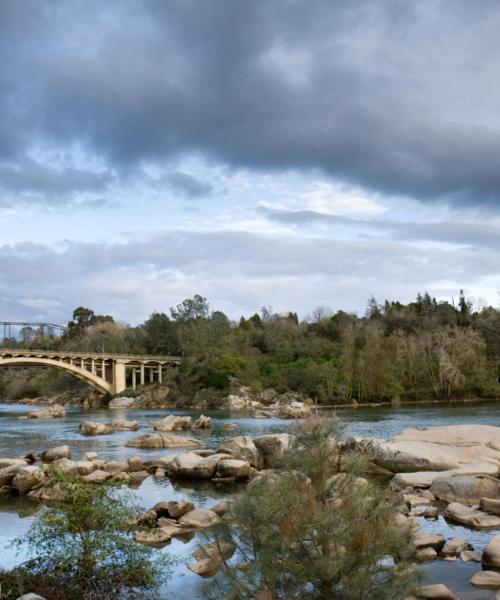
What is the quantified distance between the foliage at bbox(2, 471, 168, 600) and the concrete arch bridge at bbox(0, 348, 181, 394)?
67715mm

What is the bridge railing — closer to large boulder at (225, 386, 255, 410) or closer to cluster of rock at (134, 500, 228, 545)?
large boulder at (225, 386, 255, 410)

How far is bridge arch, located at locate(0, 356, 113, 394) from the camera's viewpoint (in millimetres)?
74938

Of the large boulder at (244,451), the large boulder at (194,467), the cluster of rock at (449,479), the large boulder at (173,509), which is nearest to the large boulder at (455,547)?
the cluster of rock at (449,479)

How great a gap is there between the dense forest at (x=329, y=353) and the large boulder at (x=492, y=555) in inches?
1742

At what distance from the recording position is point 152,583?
10508mm

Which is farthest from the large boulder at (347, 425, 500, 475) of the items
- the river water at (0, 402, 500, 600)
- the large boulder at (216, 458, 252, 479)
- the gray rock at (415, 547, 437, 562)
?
the gray rock at (415, 547, 437, 562)

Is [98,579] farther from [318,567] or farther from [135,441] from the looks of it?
[135,441]

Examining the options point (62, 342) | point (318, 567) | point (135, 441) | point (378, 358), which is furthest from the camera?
point (62, 342)

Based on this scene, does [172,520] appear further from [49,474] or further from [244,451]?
[244,451]

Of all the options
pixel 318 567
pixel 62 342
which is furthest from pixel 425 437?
pixel 62 342

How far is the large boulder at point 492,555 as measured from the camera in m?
12.2

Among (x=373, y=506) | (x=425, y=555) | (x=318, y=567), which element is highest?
(x=373, y=506)

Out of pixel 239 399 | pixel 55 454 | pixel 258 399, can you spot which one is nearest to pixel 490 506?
pixel 55 454

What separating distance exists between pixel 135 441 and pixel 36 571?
25.3 metres
